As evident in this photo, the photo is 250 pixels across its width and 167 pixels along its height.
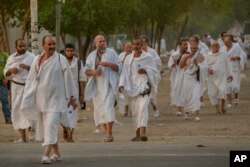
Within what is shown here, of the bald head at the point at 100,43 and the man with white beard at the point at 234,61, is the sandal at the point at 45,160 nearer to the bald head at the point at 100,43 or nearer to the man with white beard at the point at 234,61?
the bald head at the point at 100,43

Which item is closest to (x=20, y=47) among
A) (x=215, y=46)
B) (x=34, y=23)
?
(x=34, y=23)

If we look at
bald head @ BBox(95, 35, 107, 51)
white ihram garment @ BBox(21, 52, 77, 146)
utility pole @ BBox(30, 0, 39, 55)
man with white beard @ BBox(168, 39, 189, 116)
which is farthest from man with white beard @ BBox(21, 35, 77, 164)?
man with white beard @ BBox(168, 39, 189, 116)

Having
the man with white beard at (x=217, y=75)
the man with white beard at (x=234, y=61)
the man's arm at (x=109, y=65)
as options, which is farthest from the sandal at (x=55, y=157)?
the man with white beard at (x=234, y=61)

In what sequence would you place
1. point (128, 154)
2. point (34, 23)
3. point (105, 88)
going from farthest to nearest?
point (34, 23) → point (105, 88) → point (128, 154)

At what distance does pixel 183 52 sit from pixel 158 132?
3.76 metres

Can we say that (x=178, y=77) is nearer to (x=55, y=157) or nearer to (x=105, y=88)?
(x=105, y=88)

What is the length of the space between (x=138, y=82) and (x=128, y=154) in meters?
4.03

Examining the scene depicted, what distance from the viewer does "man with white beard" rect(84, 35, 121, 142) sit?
19.4m

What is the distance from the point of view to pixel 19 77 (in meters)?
19.8

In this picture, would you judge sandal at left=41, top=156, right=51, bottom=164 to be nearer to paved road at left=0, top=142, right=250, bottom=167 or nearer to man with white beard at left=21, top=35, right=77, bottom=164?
paved road at left=0, top=142, right=250, bottom=167

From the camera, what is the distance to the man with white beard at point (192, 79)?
24750mm

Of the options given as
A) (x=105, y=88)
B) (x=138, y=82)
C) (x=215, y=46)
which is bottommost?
(x=105, y=88)

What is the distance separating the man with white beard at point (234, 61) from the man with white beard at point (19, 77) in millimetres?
10000

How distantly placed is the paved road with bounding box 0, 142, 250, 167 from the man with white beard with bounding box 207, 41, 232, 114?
29.1 ft
